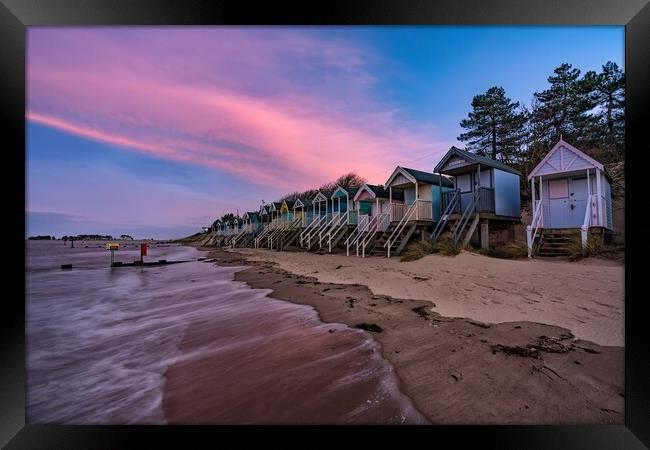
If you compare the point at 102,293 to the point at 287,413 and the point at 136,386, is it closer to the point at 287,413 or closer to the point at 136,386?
the point at 136,386

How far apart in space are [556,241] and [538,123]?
758 centimetres

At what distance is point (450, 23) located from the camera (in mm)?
2297

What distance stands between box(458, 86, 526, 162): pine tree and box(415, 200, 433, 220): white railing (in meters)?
4.98

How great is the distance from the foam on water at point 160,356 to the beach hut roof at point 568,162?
10.2m

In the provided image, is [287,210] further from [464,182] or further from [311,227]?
[464,182]

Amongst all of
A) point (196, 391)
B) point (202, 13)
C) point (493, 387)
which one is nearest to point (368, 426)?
point (493, 387)

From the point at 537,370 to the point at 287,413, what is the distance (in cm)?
207

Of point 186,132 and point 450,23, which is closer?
point 450,23

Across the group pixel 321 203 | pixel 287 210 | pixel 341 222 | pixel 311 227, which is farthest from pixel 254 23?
pixel 287 210

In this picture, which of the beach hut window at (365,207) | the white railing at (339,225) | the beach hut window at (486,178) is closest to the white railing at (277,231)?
the white railing at (339,225)

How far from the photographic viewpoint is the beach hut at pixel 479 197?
1059cm

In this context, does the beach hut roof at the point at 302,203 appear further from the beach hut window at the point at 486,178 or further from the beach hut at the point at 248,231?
the beach hut window at the point at 486,178

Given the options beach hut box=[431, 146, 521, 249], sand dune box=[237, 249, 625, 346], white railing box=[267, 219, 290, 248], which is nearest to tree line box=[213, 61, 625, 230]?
beach hut box=[431, 146, 521, 249]

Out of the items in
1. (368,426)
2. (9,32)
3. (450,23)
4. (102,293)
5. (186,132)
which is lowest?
(102,293)
